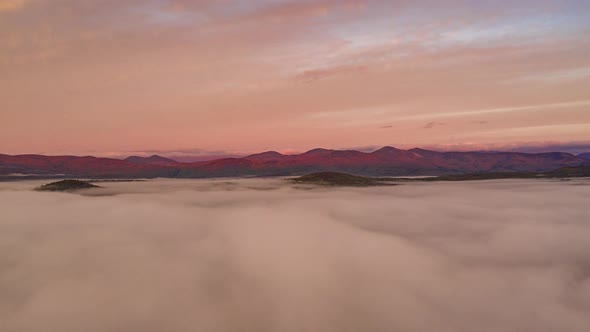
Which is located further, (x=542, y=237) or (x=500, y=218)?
(x=500, y=218)

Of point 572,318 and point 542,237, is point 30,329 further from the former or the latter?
point 542,237

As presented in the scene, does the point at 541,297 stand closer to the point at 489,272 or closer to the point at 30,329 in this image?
the point at 489,272

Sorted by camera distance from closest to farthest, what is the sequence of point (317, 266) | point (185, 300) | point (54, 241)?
point (185, 300)
point (317, 266)
point (54, 241)

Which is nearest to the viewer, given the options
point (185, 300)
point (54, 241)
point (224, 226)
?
point (185, 300)

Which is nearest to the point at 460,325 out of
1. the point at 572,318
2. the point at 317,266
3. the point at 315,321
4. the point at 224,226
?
the point at 572,318

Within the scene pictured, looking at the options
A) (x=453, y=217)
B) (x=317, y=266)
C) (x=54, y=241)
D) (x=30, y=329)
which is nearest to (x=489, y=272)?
(x=317, y=266)

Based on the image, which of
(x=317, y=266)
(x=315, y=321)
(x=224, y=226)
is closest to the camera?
(x=315, y=321)

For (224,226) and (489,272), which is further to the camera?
(224,226)

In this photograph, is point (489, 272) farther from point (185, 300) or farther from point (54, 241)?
point (54, 241)

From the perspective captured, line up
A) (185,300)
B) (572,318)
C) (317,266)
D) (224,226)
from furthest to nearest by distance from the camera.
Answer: (224,226) < (317,266) < (185,300) < (572,318)
